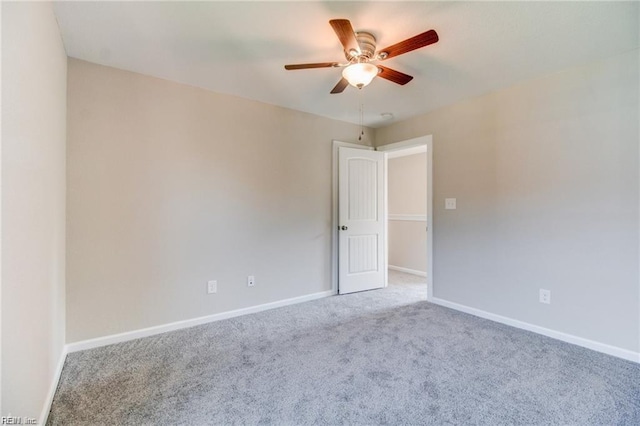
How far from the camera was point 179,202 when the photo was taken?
Answer: 2.77 metres

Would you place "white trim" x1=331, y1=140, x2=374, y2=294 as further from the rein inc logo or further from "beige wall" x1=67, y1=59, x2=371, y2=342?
the rein inc logo

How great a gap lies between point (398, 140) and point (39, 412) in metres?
4.08

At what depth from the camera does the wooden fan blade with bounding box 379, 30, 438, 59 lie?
1620mm

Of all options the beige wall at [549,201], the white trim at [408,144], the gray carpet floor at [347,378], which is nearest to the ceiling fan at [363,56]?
the beige wall at [549,201]

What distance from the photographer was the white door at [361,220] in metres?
3.92

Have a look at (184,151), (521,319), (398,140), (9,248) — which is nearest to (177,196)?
(184,151)

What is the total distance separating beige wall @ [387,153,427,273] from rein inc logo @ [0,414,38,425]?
16.3 feet

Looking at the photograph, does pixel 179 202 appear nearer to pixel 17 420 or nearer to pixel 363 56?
pixel 17 420

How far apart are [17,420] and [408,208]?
208 inches

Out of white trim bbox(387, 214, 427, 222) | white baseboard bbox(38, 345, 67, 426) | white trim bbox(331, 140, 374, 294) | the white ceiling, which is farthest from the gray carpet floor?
white trim bbox(387, 214, 427, 222)

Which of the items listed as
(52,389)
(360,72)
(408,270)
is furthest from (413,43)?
(408,270)

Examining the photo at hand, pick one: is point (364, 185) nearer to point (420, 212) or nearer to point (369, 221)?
point (369, 221)

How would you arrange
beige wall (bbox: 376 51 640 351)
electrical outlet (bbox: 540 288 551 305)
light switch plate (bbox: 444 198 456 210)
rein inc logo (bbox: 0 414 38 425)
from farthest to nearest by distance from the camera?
light switch plate (bbox: 444 198 456 210) < electrical outlet (bbox: 540 288 551 305) < beige wall (bbox: 376 51 640 351) < rein inc logo (bbox: 0 414 38 425)

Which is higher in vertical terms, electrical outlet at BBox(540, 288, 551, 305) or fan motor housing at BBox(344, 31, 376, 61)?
fan motor housing at BBox(344, 31, 376, 61)
